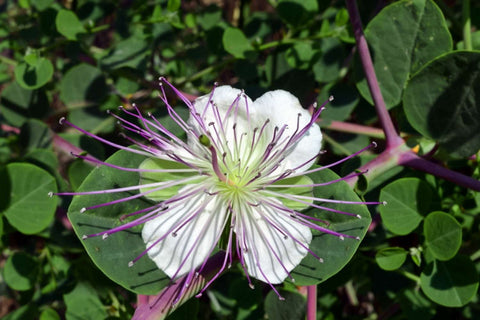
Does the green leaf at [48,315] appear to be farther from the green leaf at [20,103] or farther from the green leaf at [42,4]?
the green leaf at [42,4]

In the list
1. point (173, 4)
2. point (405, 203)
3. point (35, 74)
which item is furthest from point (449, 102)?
point (35, 74)

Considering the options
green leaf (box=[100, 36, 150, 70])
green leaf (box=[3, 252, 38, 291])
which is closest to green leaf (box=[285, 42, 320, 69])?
green leaf (box=[100, 36, 150, 70])

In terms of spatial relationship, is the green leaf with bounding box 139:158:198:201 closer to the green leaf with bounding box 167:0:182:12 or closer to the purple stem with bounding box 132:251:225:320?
the purple stem with bounding box 132:251:225:320

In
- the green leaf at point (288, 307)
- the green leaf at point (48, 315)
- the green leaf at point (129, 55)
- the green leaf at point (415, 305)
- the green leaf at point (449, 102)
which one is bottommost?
the green leaf at point (48, 315)

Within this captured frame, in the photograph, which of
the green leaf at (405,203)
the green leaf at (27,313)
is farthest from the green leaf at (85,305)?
the green leaf at (405,203)

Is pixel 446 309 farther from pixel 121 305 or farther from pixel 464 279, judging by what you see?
pixel 121 305

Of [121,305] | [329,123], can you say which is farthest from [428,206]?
[121,305]
